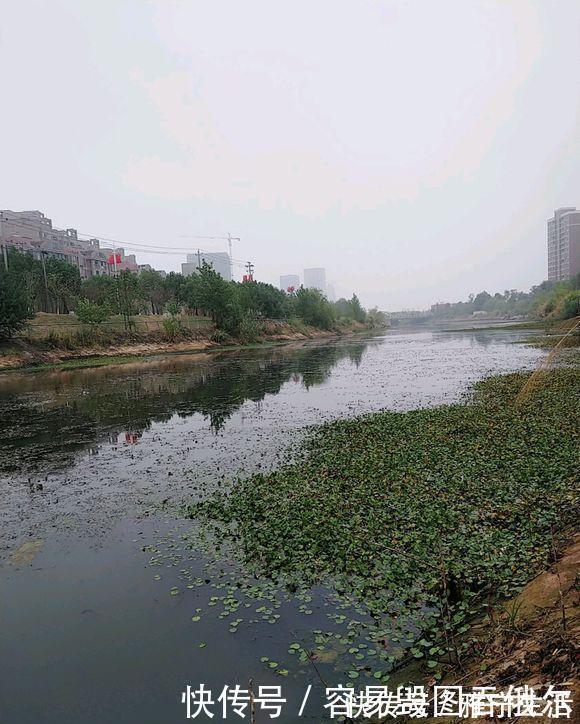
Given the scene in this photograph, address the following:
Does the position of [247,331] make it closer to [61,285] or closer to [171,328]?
[171,328]

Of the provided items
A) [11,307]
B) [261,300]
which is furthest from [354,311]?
[11,307]

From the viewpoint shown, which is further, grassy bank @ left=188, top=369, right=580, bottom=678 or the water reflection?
the water reflection

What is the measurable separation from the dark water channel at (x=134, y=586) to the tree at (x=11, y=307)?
27.5m

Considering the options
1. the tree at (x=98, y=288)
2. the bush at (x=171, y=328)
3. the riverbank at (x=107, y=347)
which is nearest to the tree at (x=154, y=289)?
the tree at (x=98, y=288)

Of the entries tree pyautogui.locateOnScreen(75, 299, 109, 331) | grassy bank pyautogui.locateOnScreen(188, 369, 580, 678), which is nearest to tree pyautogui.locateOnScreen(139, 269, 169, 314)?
tree pyautogui.locateOnScreen(75, 299, 109, 331)

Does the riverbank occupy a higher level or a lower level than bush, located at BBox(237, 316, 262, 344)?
lower

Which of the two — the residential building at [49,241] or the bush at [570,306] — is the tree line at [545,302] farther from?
the residential building at [49,241]

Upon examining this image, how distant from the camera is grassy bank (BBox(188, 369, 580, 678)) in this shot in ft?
17.7

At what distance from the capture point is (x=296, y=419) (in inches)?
659

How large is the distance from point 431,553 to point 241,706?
10.7 feet

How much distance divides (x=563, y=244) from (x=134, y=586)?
192 meters

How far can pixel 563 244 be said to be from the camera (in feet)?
536

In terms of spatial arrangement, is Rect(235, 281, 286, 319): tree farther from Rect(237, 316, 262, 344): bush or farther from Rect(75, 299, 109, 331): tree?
Rect(75, 299, 109, 331): tree

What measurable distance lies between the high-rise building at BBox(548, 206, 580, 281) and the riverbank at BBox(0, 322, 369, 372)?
129 metres
